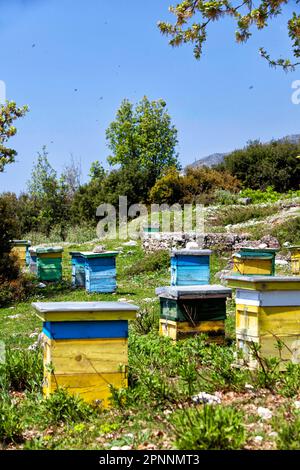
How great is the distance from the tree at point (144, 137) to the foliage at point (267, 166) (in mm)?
9882

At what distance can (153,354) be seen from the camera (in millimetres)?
6270

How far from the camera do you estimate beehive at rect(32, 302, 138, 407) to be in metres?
4.98

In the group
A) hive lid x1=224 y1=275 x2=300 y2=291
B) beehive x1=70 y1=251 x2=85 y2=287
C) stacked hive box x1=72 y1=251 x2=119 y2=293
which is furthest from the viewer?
beehive x1=70 y1=251 x2=85 y2=287

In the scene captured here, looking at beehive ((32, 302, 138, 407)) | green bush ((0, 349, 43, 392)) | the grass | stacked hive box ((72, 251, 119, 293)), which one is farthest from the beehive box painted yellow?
stacked hive box ((72, 251, 119, 293))

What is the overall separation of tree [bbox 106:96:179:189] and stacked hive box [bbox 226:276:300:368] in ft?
123

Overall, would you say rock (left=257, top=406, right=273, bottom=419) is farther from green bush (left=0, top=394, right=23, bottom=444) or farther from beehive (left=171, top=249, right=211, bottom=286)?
beehive (left=171, top=249, right=211, bottom=286)

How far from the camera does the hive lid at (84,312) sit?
195 inches

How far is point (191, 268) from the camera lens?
11258 millimetres

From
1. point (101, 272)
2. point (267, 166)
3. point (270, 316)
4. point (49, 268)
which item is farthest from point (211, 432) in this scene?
point (267, 166)

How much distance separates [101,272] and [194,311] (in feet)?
19.5

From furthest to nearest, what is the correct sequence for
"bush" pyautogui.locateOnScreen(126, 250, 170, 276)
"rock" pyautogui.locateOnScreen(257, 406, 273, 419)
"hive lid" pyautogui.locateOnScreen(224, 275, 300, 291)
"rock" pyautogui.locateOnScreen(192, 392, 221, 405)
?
"bush" pyautogui.locateOnScreen(126, 250, 170, 276)
"hive lid" pyautogui.locateOnScreen(224, 275, 300, 291)
"rock" pyautogui.locateOnScreen(192, 392, 221, 405)
"rock" pyautogui.locateOnScreen(257, 406, 273, 419)

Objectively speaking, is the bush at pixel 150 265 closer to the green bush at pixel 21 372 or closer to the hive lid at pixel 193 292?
the hive lid at pixel 193 292

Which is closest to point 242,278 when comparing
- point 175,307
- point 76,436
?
point 175,307

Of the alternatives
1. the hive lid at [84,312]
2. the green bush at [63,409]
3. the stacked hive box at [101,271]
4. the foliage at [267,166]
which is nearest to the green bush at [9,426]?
the green bush at [63,409]
